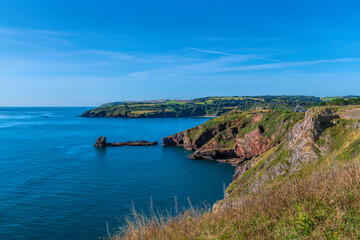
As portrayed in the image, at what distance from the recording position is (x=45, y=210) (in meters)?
38.7

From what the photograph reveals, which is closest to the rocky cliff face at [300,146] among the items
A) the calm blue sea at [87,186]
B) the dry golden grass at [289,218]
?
the dry golden grass at [289,218]

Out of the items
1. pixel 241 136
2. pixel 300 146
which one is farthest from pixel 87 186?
pixel 241 136

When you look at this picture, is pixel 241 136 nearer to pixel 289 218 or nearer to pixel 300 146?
pixel 300 146

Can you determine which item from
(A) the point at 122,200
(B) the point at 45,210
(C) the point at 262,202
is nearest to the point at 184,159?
(A) the point at 122,200

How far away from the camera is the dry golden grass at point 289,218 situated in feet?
19.5

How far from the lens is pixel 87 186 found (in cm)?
5056

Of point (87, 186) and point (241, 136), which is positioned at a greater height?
point (241, 136)

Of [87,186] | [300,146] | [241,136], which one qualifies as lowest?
[87,186]

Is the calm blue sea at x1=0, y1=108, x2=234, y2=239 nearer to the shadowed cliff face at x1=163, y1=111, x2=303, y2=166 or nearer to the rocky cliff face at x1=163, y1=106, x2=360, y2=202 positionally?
the shadowed cliff face at x1=163, y1=111, x2=303, y2=166

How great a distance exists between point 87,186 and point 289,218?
50554mm

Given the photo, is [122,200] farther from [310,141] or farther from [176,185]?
[310,141]

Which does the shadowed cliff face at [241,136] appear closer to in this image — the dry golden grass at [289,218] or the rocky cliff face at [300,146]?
the rocky cliff face at [300,146]

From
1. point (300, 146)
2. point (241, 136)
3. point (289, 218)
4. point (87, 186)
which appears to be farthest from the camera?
point (241, 136)

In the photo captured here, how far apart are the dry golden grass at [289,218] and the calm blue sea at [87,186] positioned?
1028 cm
